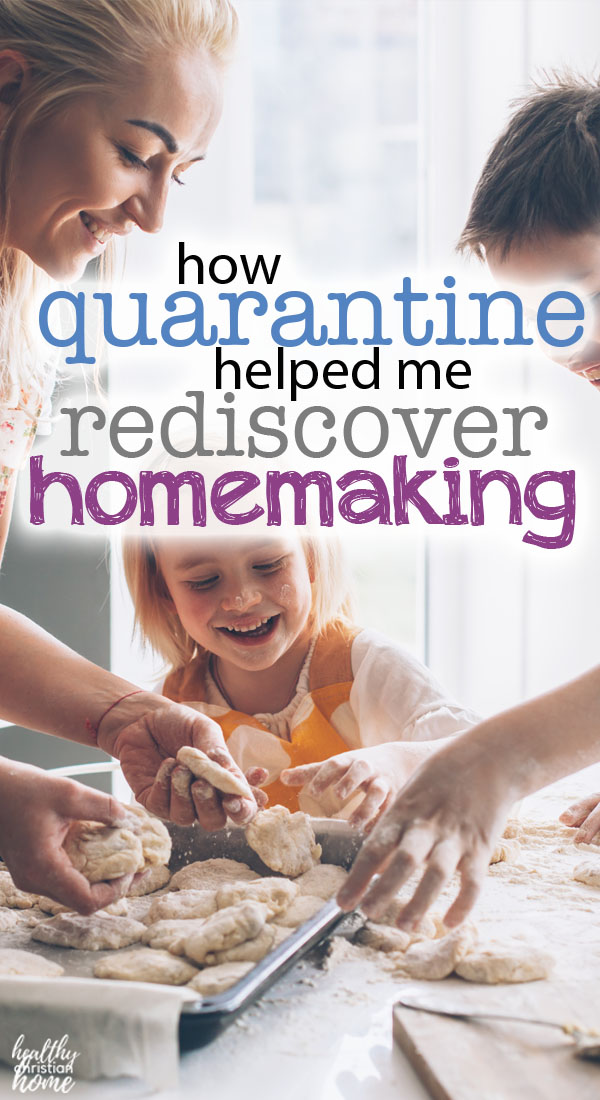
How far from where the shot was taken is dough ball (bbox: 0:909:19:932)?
0.67 metres

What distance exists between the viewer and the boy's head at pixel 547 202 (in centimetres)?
82

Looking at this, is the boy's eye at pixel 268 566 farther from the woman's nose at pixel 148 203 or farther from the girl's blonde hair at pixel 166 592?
the woman's nose at pixel 148 203

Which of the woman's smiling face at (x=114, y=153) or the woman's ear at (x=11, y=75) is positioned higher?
the woman's ear at (x=11, y=75)

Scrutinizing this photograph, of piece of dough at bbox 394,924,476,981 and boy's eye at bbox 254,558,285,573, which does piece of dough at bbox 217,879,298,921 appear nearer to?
piece of dough at bbox 394,924,476,981

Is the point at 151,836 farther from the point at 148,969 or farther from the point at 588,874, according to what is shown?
the point at 588,874

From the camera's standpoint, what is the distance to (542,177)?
833mm

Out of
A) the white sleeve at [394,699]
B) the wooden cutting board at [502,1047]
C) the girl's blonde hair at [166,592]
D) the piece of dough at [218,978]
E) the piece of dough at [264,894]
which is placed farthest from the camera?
the girl's blonde hair at [166,592]

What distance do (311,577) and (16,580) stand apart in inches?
21.2

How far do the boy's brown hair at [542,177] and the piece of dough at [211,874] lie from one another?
59cm

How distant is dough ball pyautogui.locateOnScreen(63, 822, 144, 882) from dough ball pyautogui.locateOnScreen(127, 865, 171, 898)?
0.11 ft

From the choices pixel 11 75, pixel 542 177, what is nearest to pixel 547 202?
pixel 542 177

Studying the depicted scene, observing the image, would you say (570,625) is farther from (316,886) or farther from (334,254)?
(316,886)

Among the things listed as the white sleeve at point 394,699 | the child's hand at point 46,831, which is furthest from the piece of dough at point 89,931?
the white sleeve at point 394,699

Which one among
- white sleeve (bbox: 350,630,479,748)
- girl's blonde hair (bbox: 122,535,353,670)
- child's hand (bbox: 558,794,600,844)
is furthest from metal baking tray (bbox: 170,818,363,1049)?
girl's blonde hair (bbox: 122,535,353,670)
